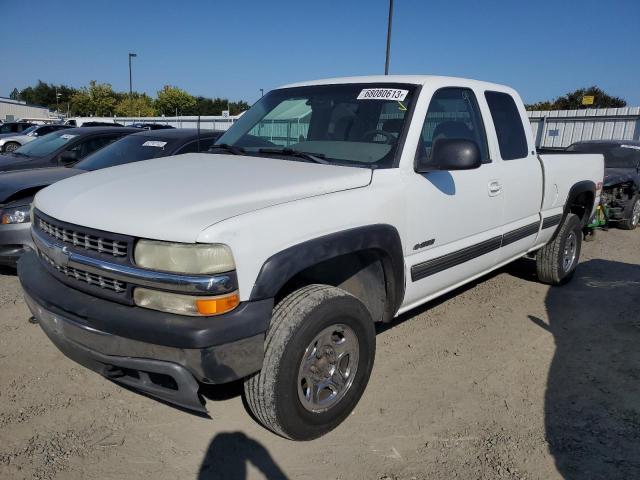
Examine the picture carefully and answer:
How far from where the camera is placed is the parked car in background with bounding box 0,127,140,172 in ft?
22.5

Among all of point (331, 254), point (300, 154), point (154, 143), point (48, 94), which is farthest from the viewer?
point (48, 94)

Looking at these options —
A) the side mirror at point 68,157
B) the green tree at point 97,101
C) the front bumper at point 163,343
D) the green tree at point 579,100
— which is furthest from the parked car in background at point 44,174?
the green tree at point 97,101

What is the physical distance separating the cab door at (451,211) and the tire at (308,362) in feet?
1.84

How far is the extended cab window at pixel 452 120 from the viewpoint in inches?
129

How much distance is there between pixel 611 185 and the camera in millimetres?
8523

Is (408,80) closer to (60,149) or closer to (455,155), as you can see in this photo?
(455,155)

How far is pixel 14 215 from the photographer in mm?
4715

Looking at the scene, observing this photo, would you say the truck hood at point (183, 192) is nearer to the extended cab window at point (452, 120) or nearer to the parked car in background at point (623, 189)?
the extended cab window at point (452, 120)

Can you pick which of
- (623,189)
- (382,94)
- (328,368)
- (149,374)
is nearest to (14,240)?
(149,374)

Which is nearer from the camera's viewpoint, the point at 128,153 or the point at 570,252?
the point at 570,252

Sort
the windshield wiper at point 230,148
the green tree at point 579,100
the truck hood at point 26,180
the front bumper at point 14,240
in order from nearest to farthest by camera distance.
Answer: the windshield wiper at point 230,148
the front bumper at point 14,240
the truck hood at point 26,180
the green tree at point 579,100

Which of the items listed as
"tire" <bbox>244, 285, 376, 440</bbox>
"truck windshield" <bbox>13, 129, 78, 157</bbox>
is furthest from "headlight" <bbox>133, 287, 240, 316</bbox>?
"truck windshield" <bbox>13, 129, 78, 157</bbox>

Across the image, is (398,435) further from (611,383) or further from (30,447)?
(30,447)

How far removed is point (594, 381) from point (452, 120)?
2.05 meters
